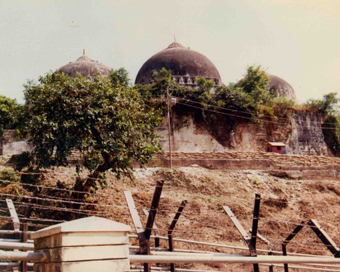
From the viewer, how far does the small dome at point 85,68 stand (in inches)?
888

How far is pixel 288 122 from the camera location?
2203cm

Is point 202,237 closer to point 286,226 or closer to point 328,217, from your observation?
point 286,226

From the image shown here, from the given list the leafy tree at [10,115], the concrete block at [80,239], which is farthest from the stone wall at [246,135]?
the concrete block at [80,239]

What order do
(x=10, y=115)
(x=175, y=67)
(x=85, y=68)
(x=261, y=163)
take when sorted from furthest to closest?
(x=85, y=68), (x=175, y=67), (x=10, y=115), (x=261, y=163)

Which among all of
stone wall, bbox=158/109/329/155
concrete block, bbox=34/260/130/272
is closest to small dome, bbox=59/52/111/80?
stone wall, bbox=158/109/329/155

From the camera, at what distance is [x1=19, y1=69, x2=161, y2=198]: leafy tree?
33.4ft

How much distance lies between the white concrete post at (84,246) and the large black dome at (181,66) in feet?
62.3

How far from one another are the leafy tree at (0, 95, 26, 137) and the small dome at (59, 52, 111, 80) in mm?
3841

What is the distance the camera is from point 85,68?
22844 millimetres

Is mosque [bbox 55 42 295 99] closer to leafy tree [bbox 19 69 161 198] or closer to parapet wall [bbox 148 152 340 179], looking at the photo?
parapet wall [bbox 148 152 340 179]

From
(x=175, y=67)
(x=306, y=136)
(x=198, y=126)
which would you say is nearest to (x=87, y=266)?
(x=198, y=126)

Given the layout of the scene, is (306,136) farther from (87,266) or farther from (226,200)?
(87,266)

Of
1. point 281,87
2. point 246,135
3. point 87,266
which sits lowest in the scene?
point 87,266

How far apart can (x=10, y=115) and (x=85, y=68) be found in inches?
213
